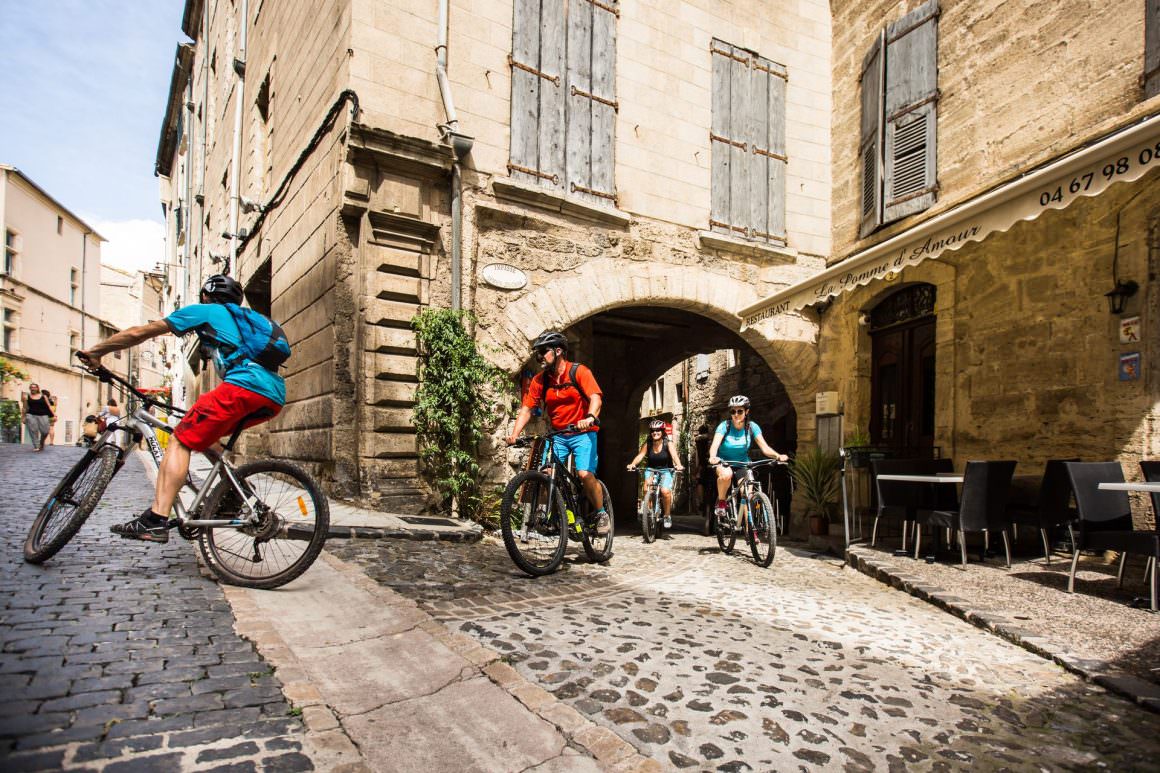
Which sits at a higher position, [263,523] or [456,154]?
[456,154]

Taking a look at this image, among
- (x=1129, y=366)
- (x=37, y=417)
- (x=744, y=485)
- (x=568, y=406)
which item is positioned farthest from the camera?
(x=37, y=417)

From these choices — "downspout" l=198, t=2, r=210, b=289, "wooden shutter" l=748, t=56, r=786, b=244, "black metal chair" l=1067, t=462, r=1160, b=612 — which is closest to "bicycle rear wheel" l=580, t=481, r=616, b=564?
"black metal chair" l=1067, t=462, r=1160, b=612

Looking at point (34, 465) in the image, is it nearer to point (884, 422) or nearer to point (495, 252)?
point (495, 252)

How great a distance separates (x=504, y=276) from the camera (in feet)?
25.7

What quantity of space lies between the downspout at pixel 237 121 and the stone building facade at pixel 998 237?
9.46m

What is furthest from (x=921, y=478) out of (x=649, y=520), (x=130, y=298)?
(x=130, y=298)

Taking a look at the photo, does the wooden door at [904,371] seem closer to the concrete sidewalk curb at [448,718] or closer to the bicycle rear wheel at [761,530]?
the bicycle rear wheel at [761,530]

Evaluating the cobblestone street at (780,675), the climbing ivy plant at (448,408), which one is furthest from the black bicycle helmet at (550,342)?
the climbing ivy plant at (448,408)

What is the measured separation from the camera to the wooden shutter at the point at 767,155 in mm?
9859

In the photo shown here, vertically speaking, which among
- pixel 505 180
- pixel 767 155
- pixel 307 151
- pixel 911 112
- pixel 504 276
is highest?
pixel 911 112

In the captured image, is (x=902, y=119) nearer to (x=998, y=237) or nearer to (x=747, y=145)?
(x=747, y=145)

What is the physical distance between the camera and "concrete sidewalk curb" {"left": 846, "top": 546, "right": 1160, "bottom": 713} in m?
2.89

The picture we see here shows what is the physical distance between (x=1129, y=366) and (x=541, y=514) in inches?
A: 204

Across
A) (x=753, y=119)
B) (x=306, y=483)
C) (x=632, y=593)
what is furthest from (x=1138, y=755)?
(x=753, y=119)
